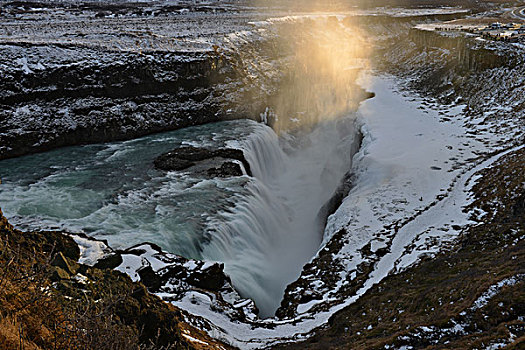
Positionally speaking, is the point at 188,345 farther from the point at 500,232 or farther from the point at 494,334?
the point at 500,232

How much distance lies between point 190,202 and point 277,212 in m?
5.92

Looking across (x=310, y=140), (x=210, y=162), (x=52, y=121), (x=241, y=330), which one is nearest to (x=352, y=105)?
(x=310, y=140)

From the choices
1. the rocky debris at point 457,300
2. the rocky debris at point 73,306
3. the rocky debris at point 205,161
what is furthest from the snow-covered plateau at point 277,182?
the rocky debris at point 73,306

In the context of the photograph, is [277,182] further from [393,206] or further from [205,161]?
[393,206]

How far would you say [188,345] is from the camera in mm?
8938

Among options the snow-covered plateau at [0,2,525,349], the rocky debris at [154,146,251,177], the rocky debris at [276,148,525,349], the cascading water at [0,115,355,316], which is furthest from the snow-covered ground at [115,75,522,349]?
the rocky debris at [154,146,251,177]

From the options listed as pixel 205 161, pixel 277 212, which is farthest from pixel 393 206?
pixel 205 161

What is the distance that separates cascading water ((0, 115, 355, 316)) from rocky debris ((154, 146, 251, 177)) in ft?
2.69

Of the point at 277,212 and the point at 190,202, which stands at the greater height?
the point at 190,202

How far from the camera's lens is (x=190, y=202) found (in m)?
21.5

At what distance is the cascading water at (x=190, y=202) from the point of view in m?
18.2

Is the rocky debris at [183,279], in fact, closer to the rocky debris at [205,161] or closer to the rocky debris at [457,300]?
the rocky debris at [457,300]

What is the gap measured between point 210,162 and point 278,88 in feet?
71.8

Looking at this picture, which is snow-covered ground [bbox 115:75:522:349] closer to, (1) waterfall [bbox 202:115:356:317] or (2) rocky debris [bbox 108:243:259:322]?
(2) rocky debris [bbox 108:243:259:322]
